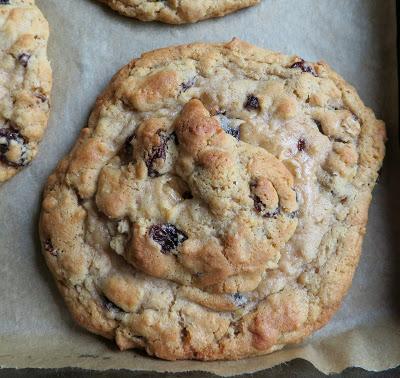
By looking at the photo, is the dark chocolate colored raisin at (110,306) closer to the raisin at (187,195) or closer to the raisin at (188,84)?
the raisin at (187,195)

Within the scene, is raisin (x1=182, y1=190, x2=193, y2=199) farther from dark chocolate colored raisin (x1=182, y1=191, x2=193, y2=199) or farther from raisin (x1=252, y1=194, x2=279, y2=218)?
raisin (x1=252, y1=194, x2=279, y2=218)

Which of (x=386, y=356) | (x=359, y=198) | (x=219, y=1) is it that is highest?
(x=219, y=1)

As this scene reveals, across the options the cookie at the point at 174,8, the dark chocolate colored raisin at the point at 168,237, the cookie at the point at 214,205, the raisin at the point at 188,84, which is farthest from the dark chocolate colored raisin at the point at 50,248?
the cookie at the point at 174,8

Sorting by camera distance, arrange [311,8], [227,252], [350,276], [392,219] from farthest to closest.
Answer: [311,8] → [392,219] → [350,276] → [227,252]

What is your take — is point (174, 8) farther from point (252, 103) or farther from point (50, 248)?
point (50, 248)

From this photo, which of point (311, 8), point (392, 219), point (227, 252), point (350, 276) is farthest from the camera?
point (311, 8)

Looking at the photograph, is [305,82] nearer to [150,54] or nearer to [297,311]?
[150,54]

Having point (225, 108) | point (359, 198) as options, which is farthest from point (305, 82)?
point (359, 198)
